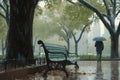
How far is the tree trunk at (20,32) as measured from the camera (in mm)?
13508

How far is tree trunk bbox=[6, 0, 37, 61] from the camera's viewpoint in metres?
13.5

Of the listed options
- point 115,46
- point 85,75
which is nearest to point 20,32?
point 85,75

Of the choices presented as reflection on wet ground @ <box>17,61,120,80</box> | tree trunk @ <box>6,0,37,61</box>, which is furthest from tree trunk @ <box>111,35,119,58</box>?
tree trunk @ <box>6,0,37,61</box>

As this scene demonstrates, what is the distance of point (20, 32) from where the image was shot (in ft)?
45.6

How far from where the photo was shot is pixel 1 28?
5378cm

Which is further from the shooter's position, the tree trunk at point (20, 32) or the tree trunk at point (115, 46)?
the tree trunk at point (115, 46)

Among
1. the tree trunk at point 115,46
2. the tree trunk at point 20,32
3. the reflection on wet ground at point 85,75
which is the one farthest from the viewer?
the tree trunk at point 115,46

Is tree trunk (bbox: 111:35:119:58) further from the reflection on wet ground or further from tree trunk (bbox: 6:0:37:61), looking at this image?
tree trunk (bbox: 6:0:37:61)

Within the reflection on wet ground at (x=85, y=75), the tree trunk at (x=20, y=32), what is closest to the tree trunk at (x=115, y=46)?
the reflection on wet ground at (x=85, y=75)

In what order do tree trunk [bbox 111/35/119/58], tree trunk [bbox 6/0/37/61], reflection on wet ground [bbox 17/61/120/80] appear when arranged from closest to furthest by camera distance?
reflection on wet ground [bbox 17/61/120/80]
tree trunk [bbox 6/0/37/61]
tree trunk [bbox 111/35/119/58]

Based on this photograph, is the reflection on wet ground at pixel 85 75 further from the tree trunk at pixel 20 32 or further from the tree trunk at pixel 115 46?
the tree trunk at pixel 115 46

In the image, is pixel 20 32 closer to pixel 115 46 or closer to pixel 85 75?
pixel 85 75

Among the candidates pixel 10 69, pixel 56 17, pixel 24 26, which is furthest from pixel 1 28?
pixel 10 69

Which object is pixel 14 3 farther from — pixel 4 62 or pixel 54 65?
pixel 4 62
